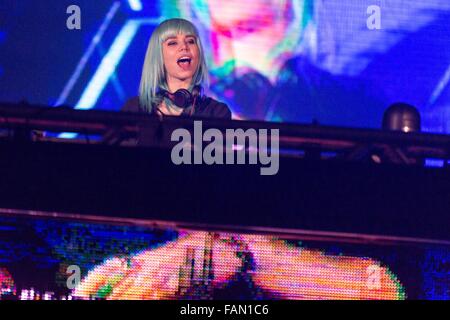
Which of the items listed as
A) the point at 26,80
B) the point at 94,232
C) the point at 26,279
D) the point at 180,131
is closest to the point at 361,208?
the point at 180,131

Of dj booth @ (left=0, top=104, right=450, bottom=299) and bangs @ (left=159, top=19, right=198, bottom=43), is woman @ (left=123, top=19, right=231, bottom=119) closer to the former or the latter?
bangs @ (left=159, top=19, right=198, bottom=43)

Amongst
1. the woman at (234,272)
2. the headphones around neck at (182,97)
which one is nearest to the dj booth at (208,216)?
the woman at (234,272)

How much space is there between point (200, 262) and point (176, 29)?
0.98 metres

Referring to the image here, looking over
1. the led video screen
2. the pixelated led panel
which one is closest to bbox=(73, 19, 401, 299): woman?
the pixelated led panel

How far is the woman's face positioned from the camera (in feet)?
10.7

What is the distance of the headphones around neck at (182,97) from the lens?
127 inches

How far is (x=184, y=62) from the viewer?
3289 mm

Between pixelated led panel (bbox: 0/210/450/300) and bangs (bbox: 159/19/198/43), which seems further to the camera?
bangs (bbox: 159/19/198/43)

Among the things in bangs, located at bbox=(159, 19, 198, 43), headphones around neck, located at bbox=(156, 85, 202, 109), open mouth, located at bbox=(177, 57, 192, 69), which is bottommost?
headphones around neck, located at bbox=(156, 85, 202, 109)

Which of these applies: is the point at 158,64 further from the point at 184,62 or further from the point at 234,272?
the point at 234,272

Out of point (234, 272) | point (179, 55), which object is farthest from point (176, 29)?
point (234, 272)

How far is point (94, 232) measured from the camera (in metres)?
2.67

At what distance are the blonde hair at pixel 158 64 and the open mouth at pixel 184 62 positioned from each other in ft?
0.16

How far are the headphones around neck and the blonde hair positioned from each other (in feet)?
0.07
